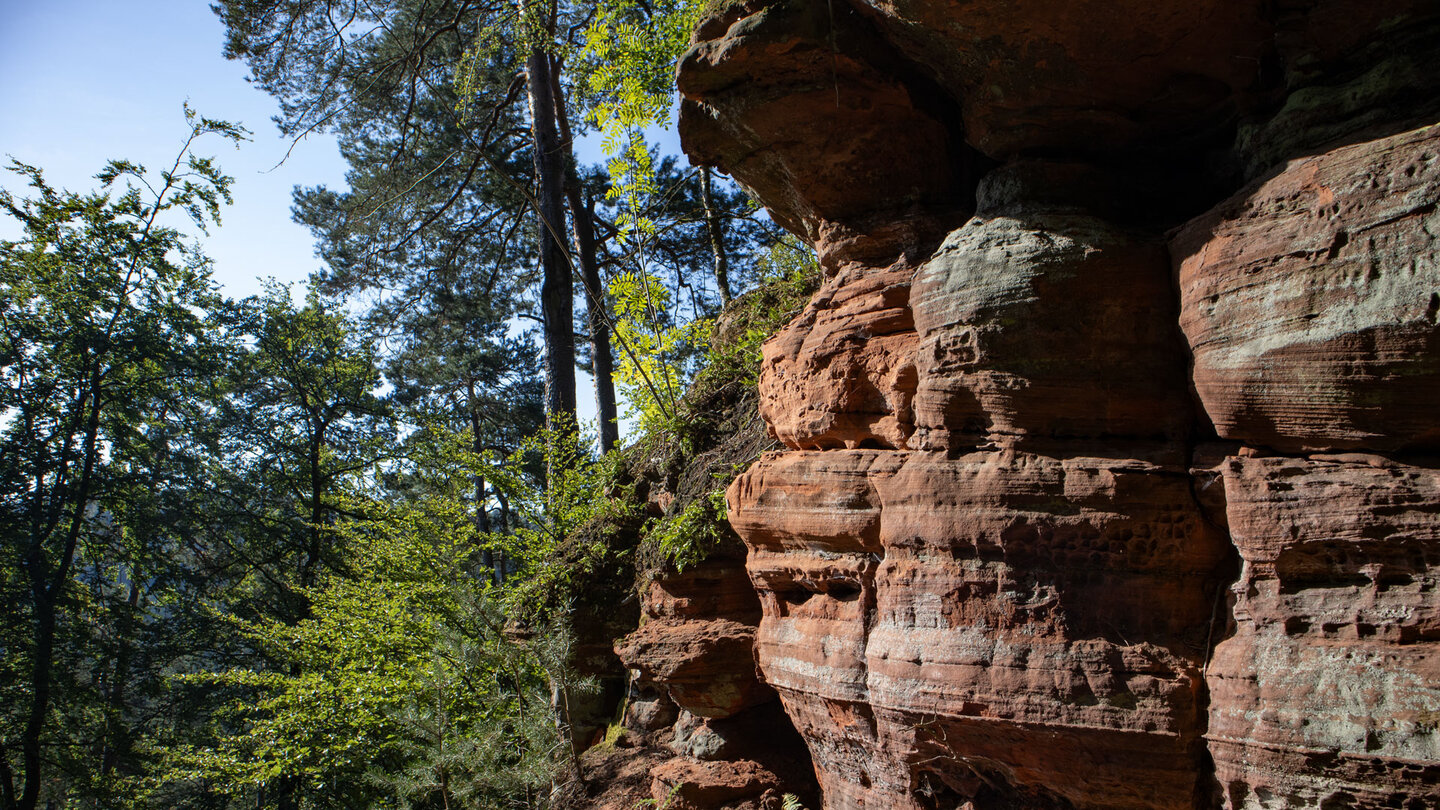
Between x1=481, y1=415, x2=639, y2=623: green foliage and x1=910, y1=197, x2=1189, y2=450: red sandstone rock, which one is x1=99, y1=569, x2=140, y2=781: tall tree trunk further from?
x1=910, y1=197, x2=1189, y2=450: red sandstone rock

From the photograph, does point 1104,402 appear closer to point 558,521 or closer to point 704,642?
point 704,642

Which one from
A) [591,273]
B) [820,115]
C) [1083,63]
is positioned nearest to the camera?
[1083,63]

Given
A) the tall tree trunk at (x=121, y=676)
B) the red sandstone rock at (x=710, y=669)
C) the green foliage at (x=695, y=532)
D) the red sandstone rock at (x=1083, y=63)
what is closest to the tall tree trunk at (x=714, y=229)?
the green foliage at (x=695, y=532)

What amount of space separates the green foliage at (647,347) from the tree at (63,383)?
29.9 feet

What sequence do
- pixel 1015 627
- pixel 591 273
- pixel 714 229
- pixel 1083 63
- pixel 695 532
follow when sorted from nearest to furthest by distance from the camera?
pixel 1015 627
pixel 1083 63
pixel 695 532
pixel 714 229
pixel 591 273

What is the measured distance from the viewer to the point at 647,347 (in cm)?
750

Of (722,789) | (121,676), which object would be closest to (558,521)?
(722,789)

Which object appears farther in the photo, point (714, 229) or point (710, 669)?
point (714, 229)

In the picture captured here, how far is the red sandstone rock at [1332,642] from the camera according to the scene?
2.39m

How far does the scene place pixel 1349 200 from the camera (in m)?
2.60

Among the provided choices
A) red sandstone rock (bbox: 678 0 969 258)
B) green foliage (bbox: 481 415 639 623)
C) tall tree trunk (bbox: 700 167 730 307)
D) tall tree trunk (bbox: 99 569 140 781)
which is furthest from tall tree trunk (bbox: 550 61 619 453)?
tall tree trunk (bbox: 99 569 140 781)

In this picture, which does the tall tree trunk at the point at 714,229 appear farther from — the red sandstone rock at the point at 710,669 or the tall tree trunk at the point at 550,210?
the red sandstone rock at the point at 710,669

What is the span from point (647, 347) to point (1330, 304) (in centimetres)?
562

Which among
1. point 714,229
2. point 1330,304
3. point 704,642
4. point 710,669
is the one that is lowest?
point 710,669
